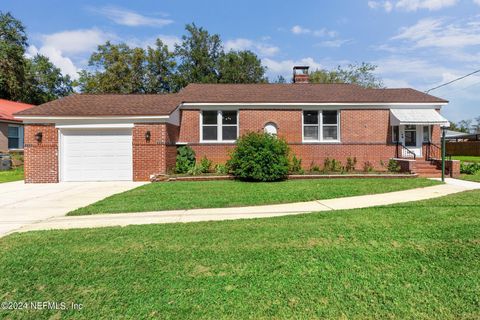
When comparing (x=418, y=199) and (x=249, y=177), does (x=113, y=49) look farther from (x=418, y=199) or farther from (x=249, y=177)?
(x=418, y=199)

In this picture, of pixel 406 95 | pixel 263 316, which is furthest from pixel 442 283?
pixel 406 95

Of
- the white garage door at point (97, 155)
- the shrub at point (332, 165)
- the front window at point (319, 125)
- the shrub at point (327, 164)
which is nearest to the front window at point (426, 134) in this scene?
the front window at point (319, 125)

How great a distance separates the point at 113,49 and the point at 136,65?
106 inches

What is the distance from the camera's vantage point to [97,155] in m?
13.5

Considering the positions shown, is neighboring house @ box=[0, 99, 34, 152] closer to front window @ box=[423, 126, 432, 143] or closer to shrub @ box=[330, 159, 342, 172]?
shrub @ box=[330, 159, 342, 172]

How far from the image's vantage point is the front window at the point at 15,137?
2202cm

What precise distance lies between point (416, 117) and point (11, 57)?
1470 inches

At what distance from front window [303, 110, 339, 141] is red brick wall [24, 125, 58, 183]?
477 inches

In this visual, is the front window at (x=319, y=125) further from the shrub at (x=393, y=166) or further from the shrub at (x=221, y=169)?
the shrub at (x=221, y=169)

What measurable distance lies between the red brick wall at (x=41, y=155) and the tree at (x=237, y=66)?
2495 cm

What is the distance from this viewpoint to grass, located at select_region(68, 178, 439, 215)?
7566 mm

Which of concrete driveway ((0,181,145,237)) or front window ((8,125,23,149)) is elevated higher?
front window ((8,125,23,149))

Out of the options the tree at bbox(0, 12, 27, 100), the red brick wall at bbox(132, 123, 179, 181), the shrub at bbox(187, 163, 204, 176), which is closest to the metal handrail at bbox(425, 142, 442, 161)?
the shrub at bbox(187, 163, 204, 176)

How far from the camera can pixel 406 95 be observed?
16594mm
